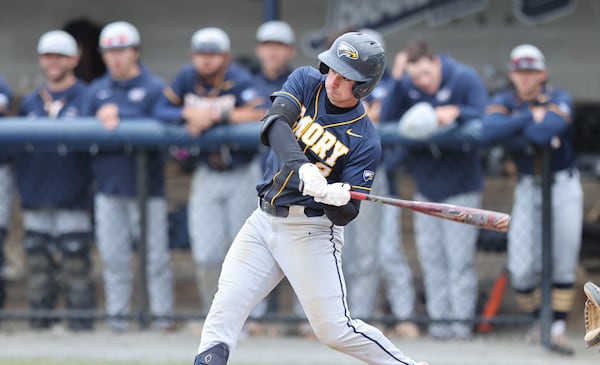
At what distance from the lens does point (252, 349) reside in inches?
258

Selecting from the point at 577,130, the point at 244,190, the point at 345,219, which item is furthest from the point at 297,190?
the point at 577,130

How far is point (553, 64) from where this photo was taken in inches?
399

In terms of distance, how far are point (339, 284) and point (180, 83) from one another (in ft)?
8.39

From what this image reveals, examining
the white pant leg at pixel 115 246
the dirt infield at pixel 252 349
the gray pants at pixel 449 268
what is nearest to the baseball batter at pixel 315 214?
the dirt infield at pixel 252 349

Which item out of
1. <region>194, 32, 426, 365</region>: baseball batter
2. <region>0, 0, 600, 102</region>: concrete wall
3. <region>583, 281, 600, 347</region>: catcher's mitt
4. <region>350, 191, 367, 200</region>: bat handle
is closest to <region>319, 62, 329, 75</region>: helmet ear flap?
<region>194, 32, 426, 365</region>: baseball batter

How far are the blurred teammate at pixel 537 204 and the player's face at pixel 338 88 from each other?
2095 millimetres

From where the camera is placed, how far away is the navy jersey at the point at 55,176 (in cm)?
694

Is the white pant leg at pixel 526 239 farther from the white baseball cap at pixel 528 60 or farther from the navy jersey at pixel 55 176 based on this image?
the navy jersey at pixel 55 176

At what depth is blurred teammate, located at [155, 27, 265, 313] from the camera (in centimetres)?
680

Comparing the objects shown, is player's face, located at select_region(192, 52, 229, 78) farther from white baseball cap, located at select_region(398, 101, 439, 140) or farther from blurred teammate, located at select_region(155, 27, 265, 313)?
white baseball cap, located at select_region(398, 101, 439, 140)

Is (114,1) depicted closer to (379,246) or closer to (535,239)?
(379,246)

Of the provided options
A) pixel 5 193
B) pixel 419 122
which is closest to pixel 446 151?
pixel 419 122

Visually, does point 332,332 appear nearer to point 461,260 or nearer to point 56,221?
point 461,260

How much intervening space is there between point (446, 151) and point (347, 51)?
2.25 metres
